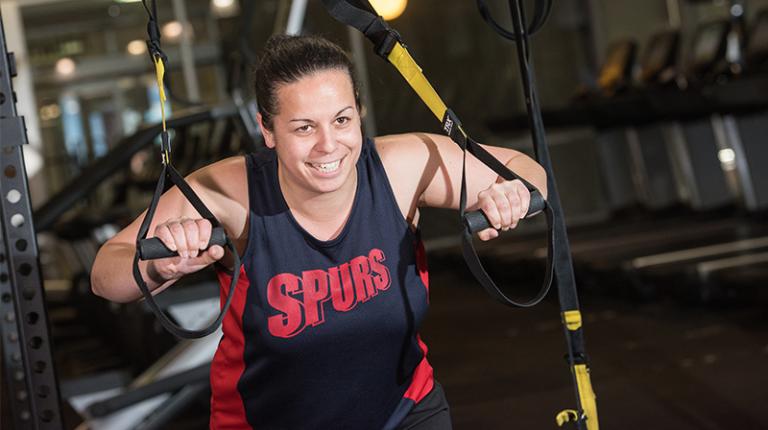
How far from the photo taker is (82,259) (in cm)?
550

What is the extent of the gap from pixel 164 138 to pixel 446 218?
577 centimetres

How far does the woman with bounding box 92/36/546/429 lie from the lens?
161 cm

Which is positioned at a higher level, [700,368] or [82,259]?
[82,259]

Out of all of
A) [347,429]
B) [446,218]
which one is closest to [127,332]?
[347,429]

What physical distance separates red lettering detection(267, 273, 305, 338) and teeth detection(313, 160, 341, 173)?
0.20 meters

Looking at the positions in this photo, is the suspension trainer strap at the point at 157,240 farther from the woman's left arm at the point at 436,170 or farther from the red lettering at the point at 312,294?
the woman's left arm at the point at 436,170

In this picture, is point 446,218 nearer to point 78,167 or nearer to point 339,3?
point 78,167

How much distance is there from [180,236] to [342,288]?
15.8 inches

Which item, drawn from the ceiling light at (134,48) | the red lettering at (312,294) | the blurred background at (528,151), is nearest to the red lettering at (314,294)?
the red lettering at (312,294)

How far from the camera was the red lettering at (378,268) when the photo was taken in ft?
5.59

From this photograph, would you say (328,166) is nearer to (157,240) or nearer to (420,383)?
(157,240)

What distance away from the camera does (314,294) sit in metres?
1.67

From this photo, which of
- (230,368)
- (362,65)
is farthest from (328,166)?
(362,65)

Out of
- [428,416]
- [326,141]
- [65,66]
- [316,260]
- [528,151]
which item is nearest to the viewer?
[326,141]
